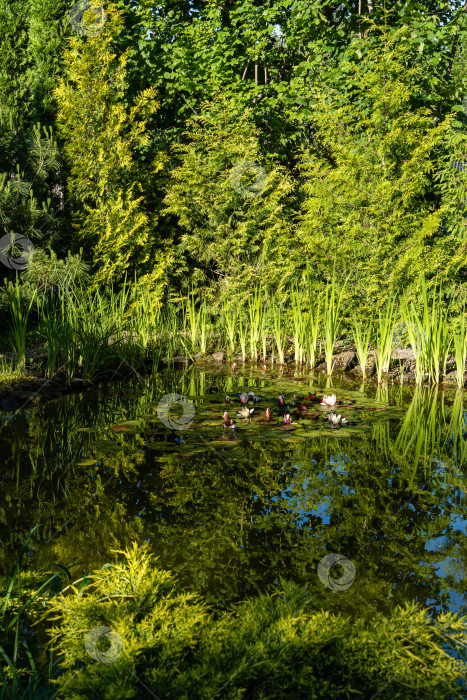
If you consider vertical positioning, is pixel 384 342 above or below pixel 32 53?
below

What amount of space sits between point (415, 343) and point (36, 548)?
468cm

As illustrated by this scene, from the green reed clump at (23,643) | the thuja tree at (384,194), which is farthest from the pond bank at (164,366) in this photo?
the green reed clump at (23,643)

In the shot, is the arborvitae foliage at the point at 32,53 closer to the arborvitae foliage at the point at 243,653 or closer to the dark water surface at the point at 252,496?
the dark water surface at the point at 252,496

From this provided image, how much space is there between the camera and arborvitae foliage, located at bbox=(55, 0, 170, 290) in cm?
775

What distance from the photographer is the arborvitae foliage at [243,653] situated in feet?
3.47

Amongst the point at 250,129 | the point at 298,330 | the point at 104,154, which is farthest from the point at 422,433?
A: the point at 104,154

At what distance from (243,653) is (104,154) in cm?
788

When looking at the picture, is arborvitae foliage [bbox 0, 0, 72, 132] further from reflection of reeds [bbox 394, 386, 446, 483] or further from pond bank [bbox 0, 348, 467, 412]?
reflection of reeds [bbox 394, 386, 446, 483]

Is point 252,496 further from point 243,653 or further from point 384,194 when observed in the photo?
point 384,194

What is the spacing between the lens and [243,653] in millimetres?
1122

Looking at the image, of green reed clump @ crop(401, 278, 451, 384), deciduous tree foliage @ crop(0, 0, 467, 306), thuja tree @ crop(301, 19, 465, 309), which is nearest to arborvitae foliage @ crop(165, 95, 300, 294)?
deciduous tree foliage @ crop(0, 0, 467, 306)

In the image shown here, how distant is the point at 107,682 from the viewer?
1052 mm

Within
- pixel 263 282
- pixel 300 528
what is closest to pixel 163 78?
pixel 263 282

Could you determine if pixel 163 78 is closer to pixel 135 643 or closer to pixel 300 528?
pixel 300 528
